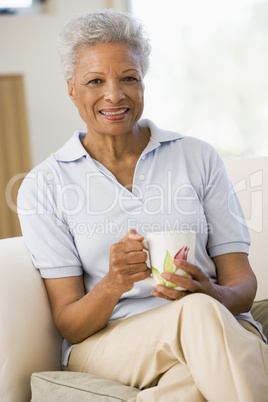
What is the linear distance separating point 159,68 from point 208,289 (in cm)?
372

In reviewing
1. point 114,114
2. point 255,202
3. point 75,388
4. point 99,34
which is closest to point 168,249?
point 75,388

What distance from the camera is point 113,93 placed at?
1522 mm

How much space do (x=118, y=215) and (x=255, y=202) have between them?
1.83 ft

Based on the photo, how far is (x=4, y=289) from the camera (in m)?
1.38

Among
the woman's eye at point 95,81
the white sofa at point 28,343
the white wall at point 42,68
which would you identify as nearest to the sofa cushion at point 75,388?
the white sofa at point 28,343

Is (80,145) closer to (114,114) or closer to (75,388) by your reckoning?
A: (114,114)

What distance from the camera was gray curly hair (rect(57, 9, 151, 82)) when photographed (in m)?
1.52

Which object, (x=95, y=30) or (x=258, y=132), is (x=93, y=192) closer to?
(x=95, y=30)

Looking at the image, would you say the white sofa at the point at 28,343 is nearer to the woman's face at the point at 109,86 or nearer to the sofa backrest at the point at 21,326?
the sofa backrest at the point at 21,326

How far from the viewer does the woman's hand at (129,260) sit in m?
1.25

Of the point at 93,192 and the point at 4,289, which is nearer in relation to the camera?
the point at 4,289

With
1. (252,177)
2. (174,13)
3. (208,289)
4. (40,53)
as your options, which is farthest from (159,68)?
Answer: (208,289)

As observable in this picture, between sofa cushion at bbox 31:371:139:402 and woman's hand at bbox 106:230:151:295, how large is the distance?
22 cm

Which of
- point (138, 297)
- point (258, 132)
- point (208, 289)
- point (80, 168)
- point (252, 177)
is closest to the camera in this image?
point (208, 289)
